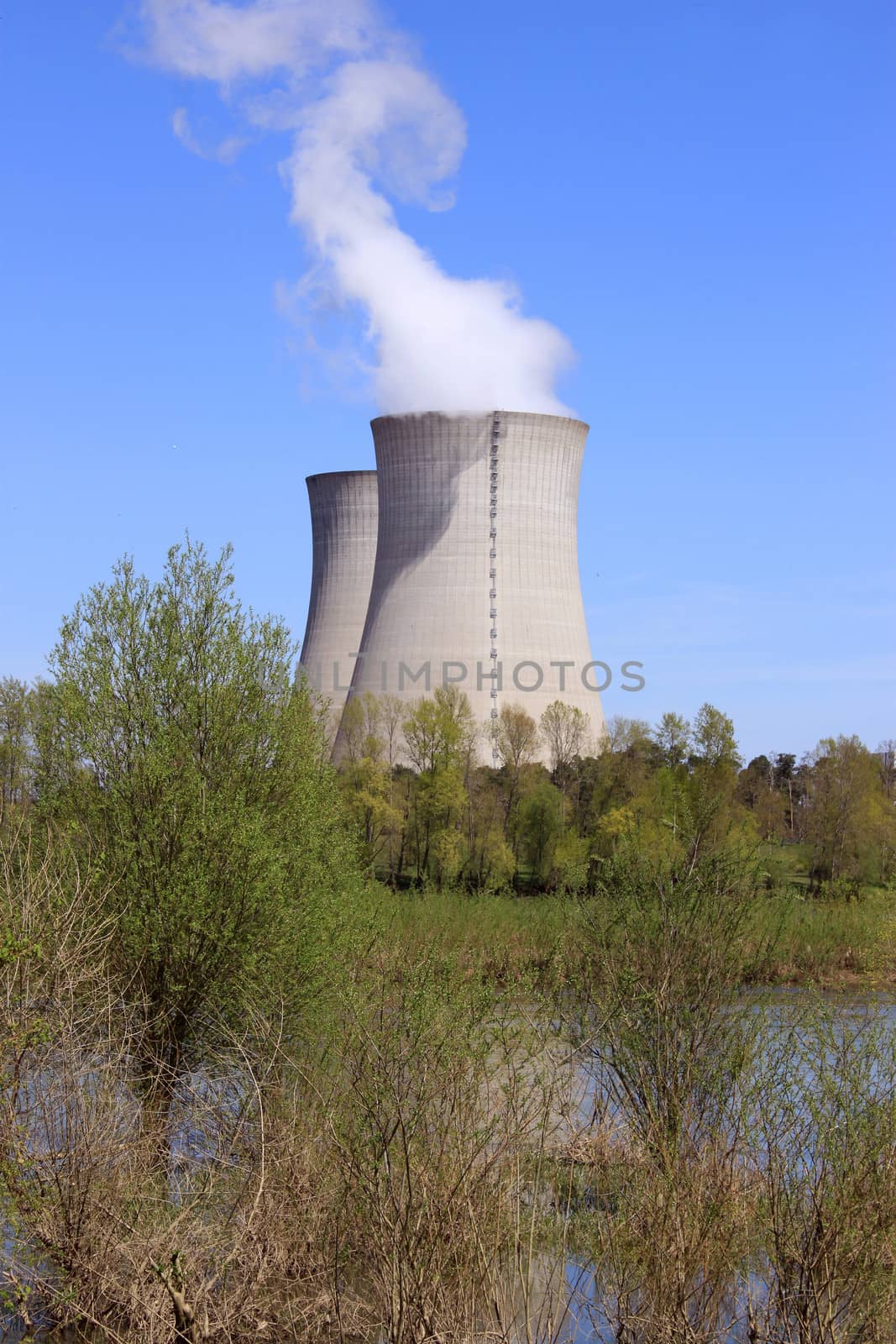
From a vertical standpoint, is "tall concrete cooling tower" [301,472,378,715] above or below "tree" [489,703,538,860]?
above

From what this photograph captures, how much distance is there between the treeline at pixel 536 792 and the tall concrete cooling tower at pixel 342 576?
261cm

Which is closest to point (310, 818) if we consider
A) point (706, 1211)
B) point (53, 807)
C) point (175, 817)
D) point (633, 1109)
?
point (175, 817)

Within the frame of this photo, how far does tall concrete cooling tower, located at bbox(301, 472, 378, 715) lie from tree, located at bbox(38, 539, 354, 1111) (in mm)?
19195

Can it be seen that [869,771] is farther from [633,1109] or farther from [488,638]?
[633,1109]

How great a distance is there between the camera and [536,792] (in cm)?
2367

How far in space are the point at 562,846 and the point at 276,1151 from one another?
662 inches

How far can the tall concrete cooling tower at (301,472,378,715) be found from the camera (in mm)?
28500

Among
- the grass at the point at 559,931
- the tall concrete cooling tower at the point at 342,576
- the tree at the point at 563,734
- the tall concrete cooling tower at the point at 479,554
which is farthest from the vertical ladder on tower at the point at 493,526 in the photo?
the grass at the point at 559,931

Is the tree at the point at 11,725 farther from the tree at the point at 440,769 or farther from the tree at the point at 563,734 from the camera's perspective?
the tree at the point at 563,734

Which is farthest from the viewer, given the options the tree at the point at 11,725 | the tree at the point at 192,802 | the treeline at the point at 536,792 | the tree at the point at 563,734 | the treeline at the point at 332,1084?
the tree at the point at 563,734

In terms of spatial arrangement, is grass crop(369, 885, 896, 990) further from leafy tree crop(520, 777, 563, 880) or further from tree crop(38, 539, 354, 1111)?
leafy tree crop(520, 777, 563, 880)

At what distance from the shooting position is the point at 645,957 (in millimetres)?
6547

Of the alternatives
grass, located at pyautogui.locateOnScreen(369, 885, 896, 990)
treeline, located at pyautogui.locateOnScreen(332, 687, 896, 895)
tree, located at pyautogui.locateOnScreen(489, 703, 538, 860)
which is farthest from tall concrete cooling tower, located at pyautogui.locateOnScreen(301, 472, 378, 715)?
grass, located at pyautogui.locateOnScreen(369, 885, 896, 990)

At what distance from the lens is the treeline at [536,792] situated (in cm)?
2225
